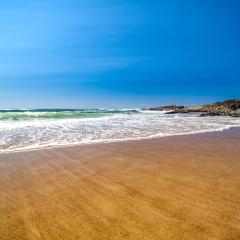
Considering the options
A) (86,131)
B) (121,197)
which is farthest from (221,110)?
(121,197)

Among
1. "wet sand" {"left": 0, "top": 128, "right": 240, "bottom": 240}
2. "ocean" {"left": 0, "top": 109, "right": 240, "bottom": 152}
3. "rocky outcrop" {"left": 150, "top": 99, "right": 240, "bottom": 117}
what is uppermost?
"rocky outcrop" {"left": 150, "top": 99, "right": 240, "bottom": 117}

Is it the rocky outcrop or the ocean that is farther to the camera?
the rocky outcrop

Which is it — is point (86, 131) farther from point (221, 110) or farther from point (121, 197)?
point (221, 110)

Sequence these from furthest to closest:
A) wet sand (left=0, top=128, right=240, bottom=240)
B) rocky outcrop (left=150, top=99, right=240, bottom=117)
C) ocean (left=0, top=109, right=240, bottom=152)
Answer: rocky outcrop (left=150, top=99, right=240, bottom=117) → ocean (left=0, top=109, right=240, bottom=152) → wet sand (left=0, top=128, right=240, bottom=240)

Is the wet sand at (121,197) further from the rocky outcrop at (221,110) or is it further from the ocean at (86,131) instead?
the rocky outcrop at (221,110)

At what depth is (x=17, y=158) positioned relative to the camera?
5891 millimetres

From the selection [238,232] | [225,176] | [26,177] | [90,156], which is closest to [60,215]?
[238,232]

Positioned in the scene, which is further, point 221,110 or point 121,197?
point 221,110

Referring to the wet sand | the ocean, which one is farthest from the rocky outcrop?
the wet sand

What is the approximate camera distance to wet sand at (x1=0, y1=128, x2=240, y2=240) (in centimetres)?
243

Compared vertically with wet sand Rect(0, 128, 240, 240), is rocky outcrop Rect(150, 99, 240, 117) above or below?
above

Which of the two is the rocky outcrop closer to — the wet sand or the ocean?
the ocean

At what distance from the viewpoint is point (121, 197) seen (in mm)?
3258

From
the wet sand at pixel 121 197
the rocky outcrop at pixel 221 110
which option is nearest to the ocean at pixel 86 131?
the wet sand at pixel 121 197
